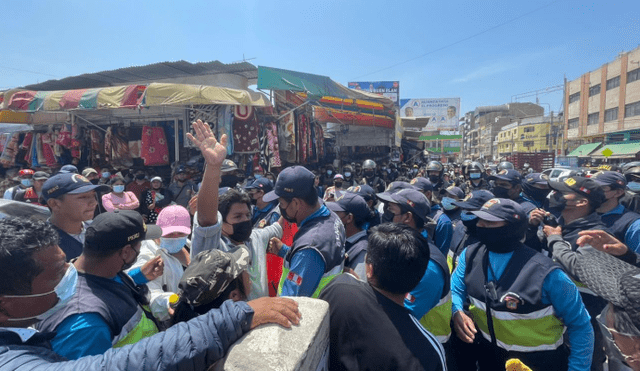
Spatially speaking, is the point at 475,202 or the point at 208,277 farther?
the point at 475,202

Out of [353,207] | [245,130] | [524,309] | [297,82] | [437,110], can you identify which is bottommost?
[524,309]

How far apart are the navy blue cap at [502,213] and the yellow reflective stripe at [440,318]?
0.61 metres

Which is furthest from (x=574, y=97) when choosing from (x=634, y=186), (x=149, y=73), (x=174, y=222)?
(x=174, y=222)

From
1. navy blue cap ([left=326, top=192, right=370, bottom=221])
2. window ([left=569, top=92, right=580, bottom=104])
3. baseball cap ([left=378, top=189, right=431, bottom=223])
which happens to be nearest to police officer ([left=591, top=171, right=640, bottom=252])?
baseball cap ([left=378, top=189, right=431, bottom=223])

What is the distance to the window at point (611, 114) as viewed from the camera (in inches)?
1368

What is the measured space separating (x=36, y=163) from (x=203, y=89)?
699cm

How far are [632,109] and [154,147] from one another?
42.8 metres

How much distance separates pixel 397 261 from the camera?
146 centimetres

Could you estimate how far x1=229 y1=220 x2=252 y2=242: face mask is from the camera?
97.9 inches

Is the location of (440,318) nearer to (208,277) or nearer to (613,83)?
(208,277)

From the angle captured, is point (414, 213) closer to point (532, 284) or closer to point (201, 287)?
point (532, 284)

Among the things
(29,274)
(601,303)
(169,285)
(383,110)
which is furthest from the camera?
(383,110)

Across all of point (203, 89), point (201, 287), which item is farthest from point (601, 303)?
point (203, 89)

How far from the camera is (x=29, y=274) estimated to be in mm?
1189
